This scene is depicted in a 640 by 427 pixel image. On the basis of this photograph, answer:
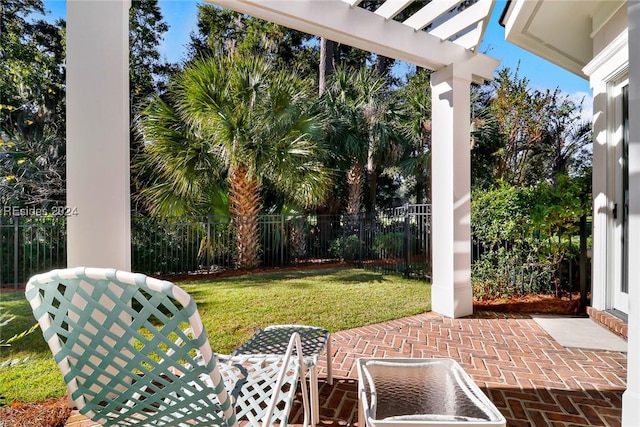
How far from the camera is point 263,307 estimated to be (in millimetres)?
5500

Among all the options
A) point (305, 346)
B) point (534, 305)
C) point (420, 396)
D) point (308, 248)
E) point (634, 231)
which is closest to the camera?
point (420, 396)

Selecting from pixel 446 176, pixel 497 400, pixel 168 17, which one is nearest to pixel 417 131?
pixel 446 176

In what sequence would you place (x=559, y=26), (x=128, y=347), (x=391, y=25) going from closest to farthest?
(x=128, y=347) → (x=391, y=25) → (x=559, y=26)

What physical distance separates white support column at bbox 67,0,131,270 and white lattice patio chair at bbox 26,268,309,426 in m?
1.06

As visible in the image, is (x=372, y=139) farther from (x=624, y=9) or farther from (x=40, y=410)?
(x=40, y=410)

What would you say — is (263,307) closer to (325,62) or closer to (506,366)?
(506,366)

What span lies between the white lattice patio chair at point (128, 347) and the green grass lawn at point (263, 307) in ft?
6.20

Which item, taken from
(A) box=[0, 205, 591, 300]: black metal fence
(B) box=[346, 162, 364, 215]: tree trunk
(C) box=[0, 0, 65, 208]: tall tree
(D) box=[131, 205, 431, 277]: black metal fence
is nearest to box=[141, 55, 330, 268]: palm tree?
(D) box=[131, 205, 431, 277]: black metal fence

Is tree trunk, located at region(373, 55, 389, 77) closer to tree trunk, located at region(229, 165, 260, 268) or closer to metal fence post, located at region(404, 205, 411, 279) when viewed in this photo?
metal fence post, located at region(404, 205, 411, 279)

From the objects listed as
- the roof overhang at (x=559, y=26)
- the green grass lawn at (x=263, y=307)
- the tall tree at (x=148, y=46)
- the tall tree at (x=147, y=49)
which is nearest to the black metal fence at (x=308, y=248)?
the green grass lawn at (x=263, y=307)

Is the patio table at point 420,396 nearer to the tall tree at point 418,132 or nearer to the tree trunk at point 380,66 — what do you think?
the tall tree at point 418,132

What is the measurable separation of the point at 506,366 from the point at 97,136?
359 cm

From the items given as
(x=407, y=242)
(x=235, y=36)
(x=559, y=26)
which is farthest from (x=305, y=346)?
(x=235, y=36)

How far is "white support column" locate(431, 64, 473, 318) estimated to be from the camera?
4.47 meters
